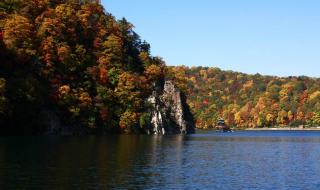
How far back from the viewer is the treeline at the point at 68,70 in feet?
401

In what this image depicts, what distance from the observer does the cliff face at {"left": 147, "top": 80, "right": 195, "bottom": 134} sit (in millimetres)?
172875

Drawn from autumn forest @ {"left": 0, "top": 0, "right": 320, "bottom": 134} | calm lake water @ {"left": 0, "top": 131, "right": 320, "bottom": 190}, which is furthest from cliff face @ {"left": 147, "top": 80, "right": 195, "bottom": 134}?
calm lake water @ {"left": 0, "top": 131, "right": 320, "bottom": 190}

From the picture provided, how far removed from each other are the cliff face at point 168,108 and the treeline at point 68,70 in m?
4.06

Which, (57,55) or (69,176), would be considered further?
(57,55)

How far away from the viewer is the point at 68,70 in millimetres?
148875

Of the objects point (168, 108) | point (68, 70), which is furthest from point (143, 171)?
point (168, 108)

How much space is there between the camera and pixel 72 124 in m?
138

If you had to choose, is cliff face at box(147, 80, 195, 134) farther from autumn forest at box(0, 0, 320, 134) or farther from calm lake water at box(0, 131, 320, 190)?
calm lake water at box(0, 131, 320, 190)

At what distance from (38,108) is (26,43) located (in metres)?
19.3

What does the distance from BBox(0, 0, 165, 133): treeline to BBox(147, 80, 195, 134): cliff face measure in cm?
406

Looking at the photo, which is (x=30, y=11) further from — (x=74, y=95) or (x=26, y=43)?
(x=74, y=95)

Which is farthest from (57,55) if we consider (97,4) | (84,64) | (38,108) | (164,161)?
(164,161)

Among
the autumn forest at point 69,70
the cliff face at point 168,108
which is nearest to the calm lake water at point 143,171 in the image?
the autumn forest at point 69,70

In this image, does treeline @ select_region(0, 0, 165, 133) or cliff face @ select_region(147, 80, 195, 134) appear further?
cliff face @ select_region(147, 80, 195, 134)
